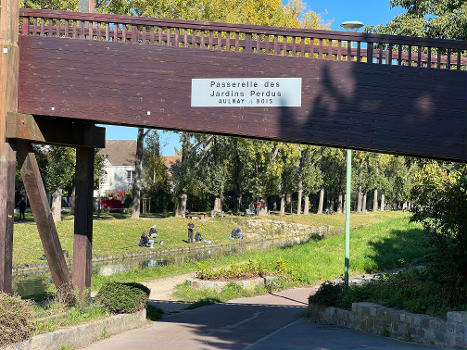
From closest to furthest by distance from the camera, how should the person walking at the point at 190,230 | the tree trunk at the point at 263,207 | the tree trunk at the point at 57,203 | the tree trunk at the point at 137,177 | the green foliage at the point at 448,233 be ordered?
the green foliage at the point at 448,233
the tree trunk at the point at 57,203
the person walking at the point at 190,230
the tree trunk at the point at 137,177
the tree trunk at the point at 263,207

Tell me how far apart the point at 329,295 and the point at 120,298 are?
15.5 feet

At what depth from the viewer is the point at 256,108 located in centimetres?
923

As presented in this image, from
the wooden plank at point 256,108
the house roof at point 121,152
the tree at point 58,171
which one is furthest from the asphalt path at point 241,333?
the house roof at point 121,152

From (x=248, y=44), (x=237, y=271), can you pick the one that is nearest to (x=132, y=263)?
(x=237, y=271)

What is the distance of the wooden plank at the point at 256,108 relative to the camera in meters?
8.61

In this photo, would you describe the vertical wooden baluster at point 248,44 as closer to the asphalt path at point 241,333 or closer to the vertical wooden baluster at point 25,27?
the vertical wooden baluster at point 25,27

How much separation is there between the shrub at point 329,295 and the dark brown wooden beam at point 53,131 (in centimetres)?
587

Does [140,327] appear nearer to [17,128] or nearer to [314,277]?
[17,128]

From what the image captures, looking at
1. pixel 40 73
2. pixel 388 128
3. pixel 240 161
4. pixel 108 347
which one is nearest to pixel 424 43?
pixel 388 128

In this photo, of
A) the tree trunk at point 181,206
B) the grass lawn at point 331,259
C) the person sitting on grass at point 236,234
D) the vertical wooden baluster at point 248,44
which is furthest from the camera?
the tree trunk at point 181,206

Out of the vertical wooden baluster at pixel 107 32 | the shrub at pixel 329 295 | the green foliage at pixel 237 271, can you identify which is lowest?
the green foliage at pixel 237 271

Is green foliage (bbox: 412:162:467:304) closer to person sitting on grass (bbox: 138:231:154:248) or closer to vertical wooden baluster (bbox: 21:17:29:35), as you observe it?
vertical wooden baluster (bbox: 21:17:29:35)

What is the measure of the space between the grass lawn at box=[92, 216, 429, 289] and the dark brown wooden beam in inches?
333

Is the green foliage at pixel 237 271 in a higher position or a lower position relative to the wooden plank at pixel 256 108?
lower
